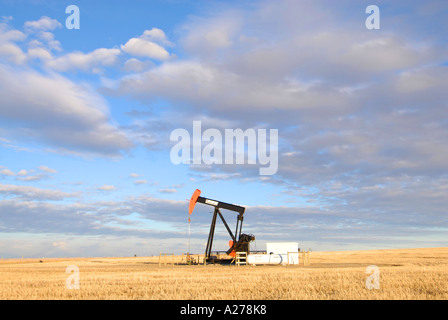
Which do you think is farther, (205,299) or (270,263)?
(270,263)

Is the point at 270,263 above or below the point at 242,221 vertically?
below

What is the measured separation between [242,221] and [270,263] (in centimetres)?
439

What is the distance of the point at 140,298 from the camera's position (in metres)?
14.3

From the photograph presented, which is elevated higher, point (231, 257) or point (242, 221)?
point (242, 221)
